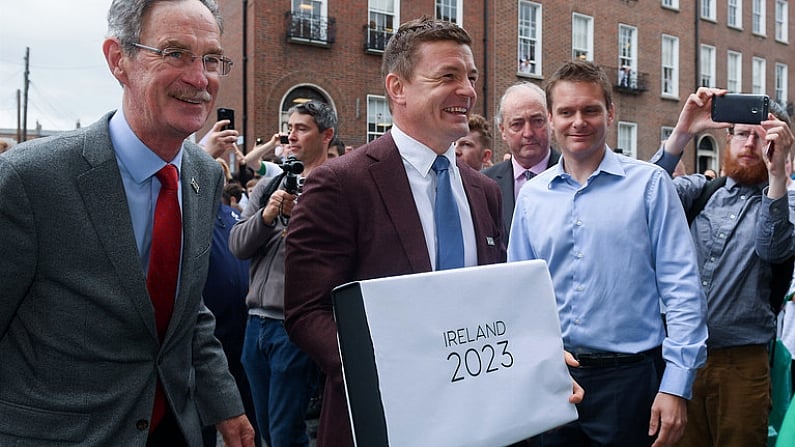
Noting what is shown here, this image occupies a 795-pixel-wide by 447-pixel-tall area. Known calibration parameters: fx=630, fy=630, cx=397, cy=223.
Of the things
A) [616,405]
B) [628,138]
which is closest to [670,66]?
[628,138]

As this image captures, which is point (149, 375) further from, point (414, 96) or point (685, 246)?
point (685, 246)

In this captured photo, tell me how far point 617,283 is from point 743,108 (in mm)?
1318

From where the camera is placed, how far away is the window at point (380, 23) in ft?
54.9

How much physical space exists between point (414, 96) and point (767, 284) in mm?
2251

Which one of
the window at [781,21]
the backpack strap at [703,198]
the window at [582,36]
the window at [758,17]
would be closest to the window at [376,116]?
the window at [582,36]

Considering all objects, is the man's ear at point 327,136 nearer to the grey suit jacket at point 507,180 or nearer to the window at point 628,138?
the grey suit jacket at point 507,180

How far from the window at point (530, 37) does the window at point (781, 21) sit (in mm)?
14902

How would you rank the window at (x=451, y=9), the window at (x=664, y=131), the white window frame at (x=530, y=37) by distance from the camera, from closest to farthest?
the window at (x=451, y=9), the white window frame at (x=530, y=37), the window at (x=664, y=131)

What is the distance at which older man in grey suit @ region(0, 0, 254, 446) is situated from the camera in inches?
61.8

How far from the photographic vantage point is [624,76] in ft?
71.2

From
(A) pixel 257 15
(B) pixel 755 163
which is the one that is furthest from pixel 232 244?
(A) pixel 257 15

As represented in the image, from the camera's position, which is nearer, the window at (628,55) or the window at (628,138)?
the window at (628,55)

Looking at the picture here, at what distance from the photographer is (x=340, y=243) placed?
1846mm

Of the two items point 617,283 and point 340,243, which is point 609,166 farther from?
point 340,243
